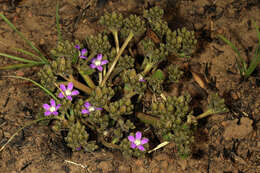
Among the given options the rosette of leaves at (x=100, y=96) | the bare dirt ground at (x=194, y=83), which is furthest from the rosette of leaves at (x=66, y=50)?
the bare dirt ground at (x=194, y=83)

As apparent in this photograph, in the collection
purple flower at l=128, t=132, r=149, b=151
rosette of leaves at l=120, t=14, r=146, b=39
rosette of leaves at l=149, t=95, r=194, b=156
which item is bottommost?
purple flower at l=128, t=132, r=149, b=151

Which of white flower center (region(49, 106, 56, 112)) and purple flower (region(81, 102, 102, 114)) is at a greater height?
purple flower (region(81, 102, 102, 114))

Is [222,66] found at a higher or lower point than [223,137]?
higher

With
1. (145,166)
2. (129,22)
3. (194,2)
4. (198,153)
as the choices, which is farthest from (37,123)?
(194,2)

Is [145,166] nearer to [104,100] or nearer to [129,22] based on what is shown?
[104,100]

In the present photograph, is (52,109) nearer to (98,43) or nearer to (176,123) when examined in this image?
(98,43)

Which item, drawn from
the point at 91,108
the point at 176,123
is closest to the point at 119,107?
the point at 91,108

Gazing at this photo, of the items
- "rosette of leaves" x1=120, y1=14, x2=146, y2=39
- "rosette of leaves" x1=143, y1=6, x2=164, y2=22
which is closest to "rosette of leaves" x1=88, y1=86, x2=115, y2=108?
"rosette of leaves" x1=120, y1=14, x2=146, y2=39

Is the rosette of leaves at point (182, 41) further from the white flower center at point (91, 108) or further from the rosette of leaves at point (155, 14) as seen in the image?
the white flower center at point (91, 108)

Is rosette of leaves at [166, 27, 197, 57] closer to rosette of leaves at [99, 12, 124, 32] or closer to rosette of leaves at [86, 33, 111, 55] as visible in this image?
rosette of leaves at [99, 12, 124, 32]
